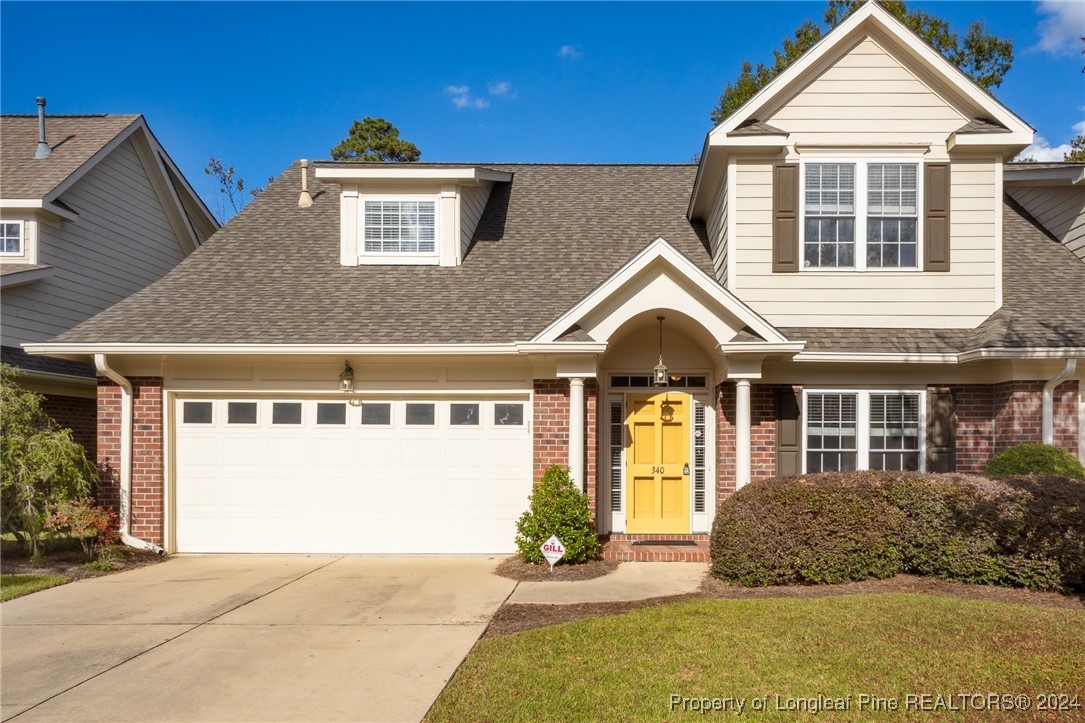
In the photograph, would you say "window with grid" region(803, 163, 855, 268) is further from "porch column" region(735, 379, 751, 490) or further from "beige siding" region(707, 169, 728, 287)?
"porch column" region(735, 379, 751, 490)

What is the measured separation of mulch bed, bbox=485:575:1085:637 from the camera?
6707mm

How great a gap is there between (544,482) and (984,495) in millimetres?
5087

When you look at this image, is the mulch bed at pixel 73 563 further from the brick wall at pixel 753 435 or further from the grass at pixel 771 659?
the brick wall at pixel 753 435

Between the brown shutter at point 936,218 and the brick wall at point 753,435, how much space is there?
3.02m

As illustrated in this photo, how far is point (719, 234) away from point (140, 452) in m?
9.42

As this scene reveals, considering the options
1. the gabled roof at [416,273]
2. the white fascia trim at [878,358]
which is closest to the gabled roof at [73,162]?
the gabled roof at [416,273]

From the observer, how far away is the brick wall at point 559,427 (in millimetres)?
9695

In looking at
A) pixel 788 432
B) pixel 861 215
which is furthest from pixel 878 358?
pixel 861 215

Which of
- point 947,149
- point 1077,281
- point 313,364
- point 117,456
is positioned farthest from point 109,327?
point 1077,281

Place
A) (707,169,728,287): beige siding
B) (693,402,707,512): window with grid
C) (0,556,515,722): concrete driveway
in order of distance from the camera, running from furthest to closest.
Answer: (707,169,728,287): beige siding < (693,402,707,512): window with grid < (0,556,515,722): concrete driveway

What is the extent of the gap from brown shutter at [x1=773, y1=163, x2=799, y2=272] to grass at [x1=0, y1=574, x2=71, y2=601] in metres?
10.5

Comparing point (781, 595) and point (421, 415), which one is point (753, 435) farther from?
point (421, 415)

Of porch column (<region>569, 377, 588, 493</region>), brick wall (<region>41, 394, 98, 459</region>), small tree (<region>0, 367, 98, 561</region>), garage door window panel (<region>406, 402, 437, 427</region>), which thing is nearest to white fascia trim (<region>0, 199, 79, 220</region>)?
brick wall (<region>41, 394, 98, 459</region>)

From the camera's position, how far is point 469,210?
494 inches
